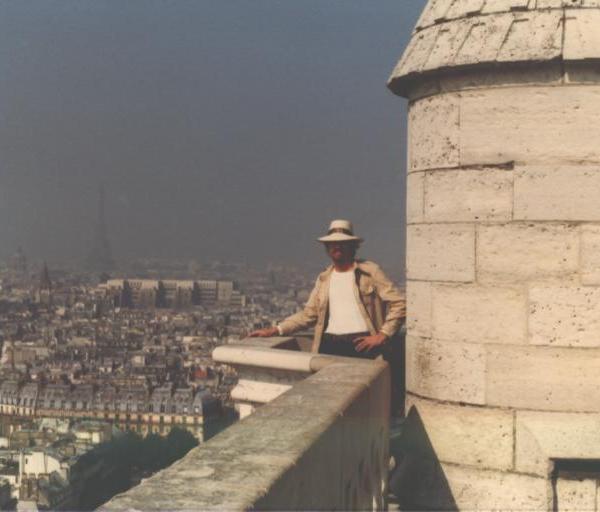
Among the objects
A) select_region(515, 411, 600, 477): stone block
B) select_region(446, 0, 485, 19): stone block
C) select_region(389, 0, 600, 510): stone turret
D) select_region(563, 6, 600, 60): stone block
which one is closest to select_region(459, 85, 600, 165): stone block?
select_region(389, 0, 600, 510): stone turret

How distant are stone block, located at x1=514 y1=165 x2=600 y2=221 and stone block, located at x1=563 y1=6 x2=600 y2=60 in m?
0.40

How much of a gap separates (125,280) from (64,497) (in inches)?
3726

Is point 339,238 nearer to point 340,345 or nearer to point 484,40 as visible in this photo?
point 340,345

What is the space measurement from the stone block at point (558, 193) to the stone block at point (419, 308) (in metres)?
0.51

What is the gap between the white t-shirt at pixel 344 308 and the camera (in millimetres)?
5277

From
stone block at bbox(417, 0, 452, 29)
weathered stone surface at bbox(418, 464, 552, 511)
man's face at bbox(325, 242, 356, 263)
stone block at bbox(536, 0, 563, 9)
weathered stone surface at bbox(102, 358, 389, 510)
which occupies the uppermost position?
stone block at bbox(417, 0, 452, 29)

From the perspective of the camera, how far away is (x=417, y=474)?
14.8 ft

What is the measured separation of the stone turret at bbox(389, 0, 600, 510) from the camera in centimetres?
411

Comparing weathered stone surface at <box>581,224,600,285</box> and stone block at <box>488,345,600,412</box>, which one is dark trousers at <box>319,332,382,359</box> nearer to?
stone block at <box>488,345,600,412</box>

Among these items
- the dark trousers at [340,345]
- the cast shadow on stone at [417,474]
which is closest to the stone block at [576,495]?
the cast shadow on stone at [417,474]

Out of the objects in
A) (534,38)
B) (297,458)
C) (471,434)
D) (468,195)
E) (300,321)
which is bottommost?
(471,434)

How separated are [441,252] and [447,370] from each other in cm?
45

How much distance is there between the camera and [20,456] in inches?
2982

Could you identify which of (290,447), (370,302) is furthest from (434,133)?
(290,447)
